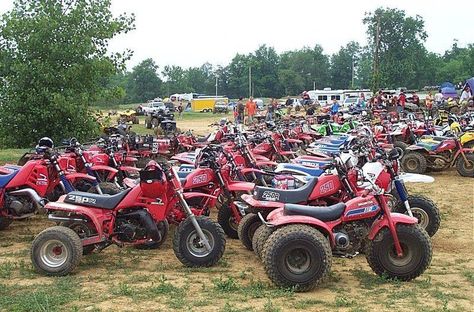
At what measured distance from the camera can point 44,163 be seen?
7.59 m

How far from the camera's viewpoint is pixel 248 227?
6.71 meters

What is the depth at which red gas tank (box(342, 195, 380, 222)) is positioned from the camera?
5.56 meters

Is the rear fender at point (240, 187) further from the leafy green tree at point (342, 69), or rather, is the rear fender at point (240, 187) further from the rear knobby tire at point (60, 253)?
the leafy green tree at point (342, 69)

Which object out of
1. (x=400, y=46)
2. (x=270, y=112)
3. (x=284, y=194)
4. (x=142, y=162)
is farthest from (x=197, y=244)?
(x=400, y=46)

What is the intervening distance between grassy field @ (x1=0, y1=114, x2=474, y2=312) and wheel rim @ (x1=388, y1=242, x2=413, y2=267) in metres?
0.19

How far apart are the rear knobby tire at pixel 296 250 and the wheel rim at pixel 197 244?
0.87 m

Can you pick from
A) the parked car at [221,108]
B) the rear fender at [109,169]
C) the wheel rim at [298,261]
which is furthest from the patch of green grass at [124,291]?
the parked car at [221,108]

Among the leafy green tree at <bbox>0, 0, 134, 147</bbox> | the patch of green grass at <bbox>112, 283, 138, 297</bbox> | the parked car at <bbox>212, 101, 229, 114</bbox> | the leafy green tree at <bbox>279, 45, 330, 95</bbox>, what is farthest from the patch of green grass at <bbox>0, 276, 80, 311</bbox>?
the leafy green tree at <bbox>279, 45, 330, 95</bbox>

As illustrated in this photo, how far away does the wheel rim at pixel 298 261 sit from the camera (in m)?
5.40

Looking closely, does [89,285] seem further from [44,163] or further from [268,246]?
[44,163]

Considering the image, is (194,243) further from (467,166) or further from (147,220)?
(467,166)

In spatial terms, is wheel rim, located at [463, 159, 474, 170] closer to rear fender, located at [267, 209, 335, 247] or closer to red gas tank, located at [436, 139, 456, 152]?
red gas tank, located at [436, 139, 456, 152]

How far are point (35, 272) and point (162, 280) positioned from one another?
1.39 metres

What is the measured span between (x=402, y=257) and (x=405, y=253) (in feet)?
0.16
